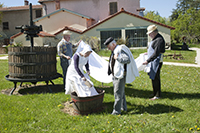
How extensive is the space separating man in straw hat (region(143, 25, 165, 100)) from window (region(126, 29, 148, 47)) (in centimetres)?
1937

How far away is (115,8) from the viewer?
103 ft

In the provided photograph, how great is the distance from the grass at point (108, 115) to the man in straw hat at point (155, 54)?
2.10 feet

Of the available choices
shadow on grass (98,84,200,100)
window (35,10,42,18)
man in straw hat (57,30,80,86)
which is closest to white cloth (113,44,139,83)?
shadow on grass (98,84,200,100)

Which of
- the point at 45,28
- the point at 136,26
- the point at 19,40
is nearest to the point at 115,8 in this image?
the point at 136,26

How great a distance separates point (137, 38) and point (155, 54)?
19.9m

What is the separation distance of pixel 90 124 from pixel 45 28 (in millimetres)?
25113

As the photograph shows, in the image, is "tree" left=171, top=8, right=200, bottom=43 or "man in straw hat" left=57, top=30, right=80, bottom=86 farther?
"tree" left=171, top=8, right=200, bottom=43

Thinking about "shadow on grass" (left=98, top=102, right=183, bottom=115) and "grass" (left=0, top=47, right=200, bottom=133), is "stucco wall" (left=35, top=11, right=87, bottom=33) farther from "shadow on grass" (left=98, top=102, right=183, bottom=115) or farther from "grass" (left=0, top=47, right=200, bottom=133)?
"shadow on grass" (left=98, top=102, right=183, bottom=115)

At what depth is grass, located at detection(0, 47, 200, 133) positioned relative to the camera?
414cm

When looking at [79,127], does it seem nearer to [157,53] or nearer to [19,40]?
[157,53]

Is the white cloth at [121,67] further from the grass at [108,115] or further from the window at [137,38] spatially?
the window at [137,38]

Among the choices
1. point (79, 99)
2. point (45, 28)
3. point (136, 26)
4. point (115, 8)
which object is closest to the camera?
point (79, 99)

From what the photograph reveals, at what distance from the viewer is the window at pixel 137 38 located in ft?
81.3

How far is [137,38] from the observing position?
24.9 metres
